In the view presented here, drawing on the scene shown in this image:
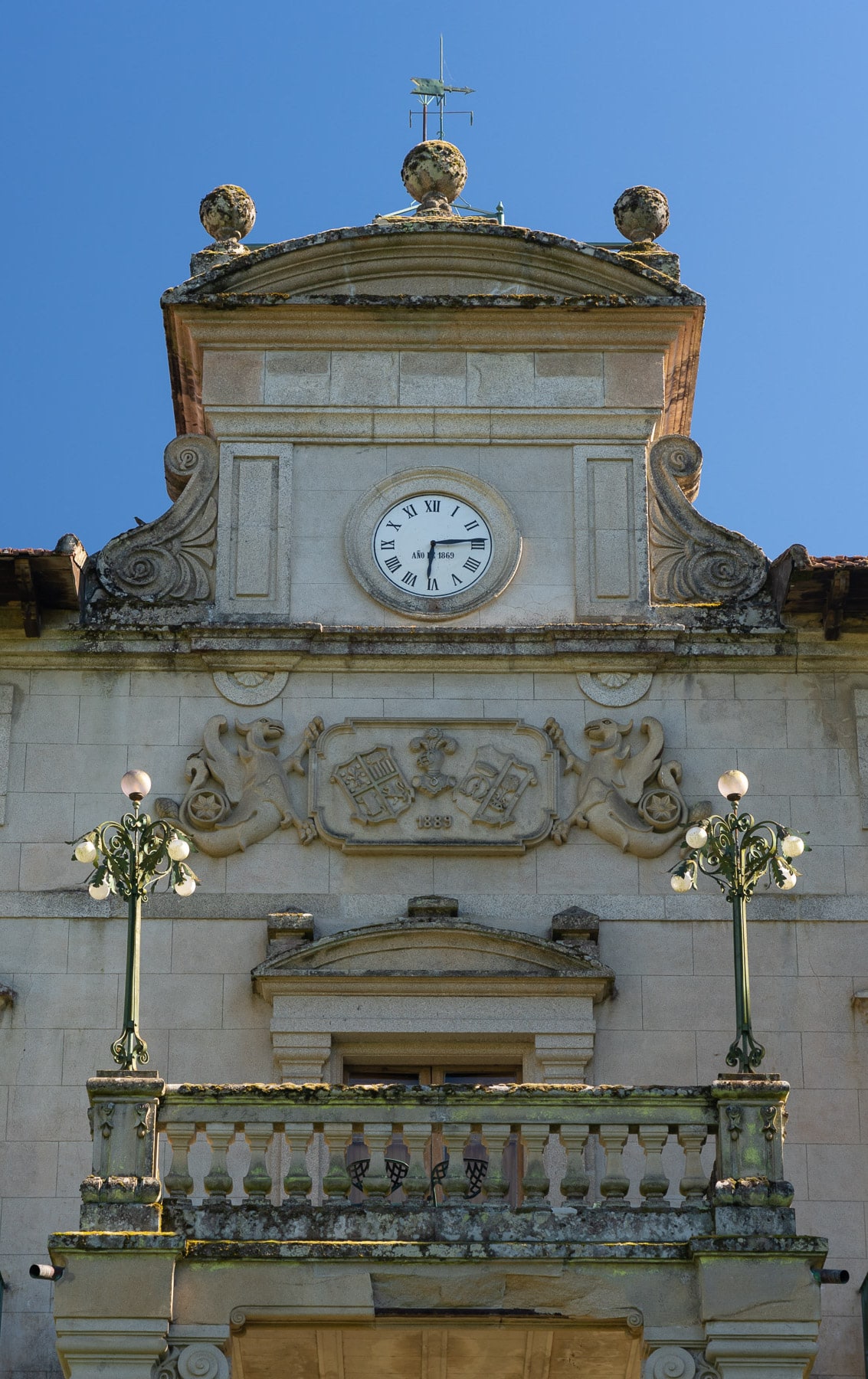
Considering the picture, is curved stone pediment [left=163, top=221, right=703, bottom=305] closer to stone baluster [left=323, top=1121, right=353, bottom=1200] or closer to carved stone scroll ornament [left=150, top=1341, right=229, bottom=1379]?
stone baluster [left=323, top=1121, right=353, bottom=1200]

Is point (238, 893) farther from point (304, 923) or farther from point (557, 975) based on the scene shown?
point (557, 975)

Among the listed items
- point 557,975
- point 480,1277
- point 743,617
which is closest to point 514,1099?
point 480,1277

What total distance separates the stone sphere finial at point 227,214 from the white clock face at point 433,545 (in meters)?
2.71

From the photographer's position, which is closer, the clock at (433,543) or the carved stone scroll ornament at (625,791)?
the carved stone scroll ornament at (625,791)

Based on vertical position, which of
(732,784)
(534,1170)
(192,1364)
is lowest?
(192,1364)

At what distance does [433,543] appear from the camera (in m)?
19.4

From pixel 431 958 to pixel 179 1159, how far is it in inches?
126

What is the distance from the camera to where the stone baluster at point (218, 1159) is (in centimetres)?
1510

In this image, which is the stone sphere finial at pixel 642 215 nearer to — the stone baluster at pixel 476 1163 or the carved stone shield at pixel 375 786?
the carved stone shield at pixel 375 786

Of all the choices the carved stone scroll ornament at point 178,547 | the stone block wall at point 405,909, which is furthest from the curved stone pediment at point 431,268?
the stone block wall at point 405,909

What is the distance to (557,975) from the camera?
1769 centimetres

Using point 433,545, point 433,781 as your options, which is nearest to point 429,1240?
point 433,781

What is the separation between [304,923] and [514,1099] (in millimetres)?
2996

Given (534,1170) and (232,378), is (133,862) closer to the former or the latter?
(534,1170)
